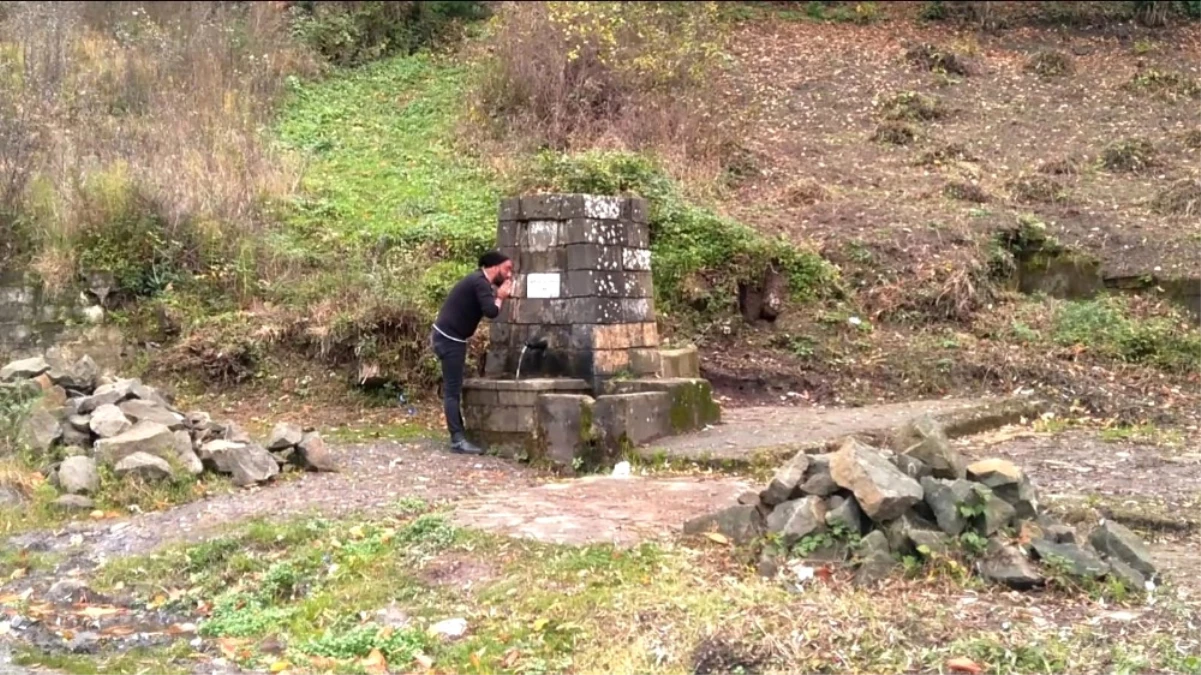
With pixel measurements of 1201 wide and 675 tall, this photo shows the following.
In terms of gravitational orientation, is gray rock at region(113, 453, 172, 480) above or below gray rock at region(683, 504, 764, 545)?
below

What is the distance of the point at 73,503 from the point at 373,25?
1457cm

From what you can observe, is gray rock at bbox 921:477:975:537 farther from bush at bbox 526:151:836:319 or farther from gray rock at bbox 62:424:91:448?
bush at bbox 526:151:836:319

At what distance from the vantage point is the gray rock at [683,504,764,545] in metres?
5.63

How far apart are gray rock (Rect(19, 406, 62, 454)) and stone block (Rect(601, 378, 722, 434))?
160 inches

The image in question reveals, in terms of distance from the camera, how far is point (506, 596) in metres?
5.32

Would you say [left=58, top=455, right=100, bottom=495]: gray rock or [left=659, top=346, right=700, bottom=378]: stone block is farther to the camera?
[left=659, top=346, right=700, bottom=378]: stone block

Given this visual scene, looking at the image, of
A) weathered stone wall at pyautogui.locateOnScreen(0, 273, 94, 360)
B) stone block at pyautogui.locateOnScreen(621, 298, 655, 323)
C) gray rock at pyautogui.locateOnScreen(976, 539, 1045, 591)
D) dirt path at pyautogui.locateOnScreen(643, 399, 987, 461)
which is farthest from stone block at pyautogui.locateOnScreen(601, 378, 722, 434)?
weathered stone wall at pyautogui.locateOnScreen(0, 273, 94, 360)

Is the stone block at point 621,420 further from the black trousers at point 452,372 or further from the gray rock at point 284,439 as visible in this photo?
the gray rock at point 284,439

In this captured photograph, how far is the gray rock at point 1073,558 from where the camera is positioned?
5.04 m

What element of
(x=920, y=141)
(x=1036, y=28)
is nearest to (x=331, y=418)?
(x=920, y=141)

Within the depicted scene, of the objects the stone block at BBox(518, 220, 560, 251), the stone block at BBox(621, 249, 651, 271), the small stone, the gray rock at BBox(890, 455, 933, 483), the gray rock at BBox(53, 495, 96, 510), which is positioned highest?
the stone block at BBox(518, 220, 560, 251)

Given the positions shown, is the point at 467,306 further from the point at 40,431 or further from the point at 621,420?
the point at 40,431

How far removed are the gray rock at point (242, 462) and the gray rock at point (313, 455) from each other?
23cm

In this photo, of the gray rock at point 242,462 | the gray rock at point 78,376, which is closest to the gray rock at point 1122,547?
the gray rock at point 242,462
